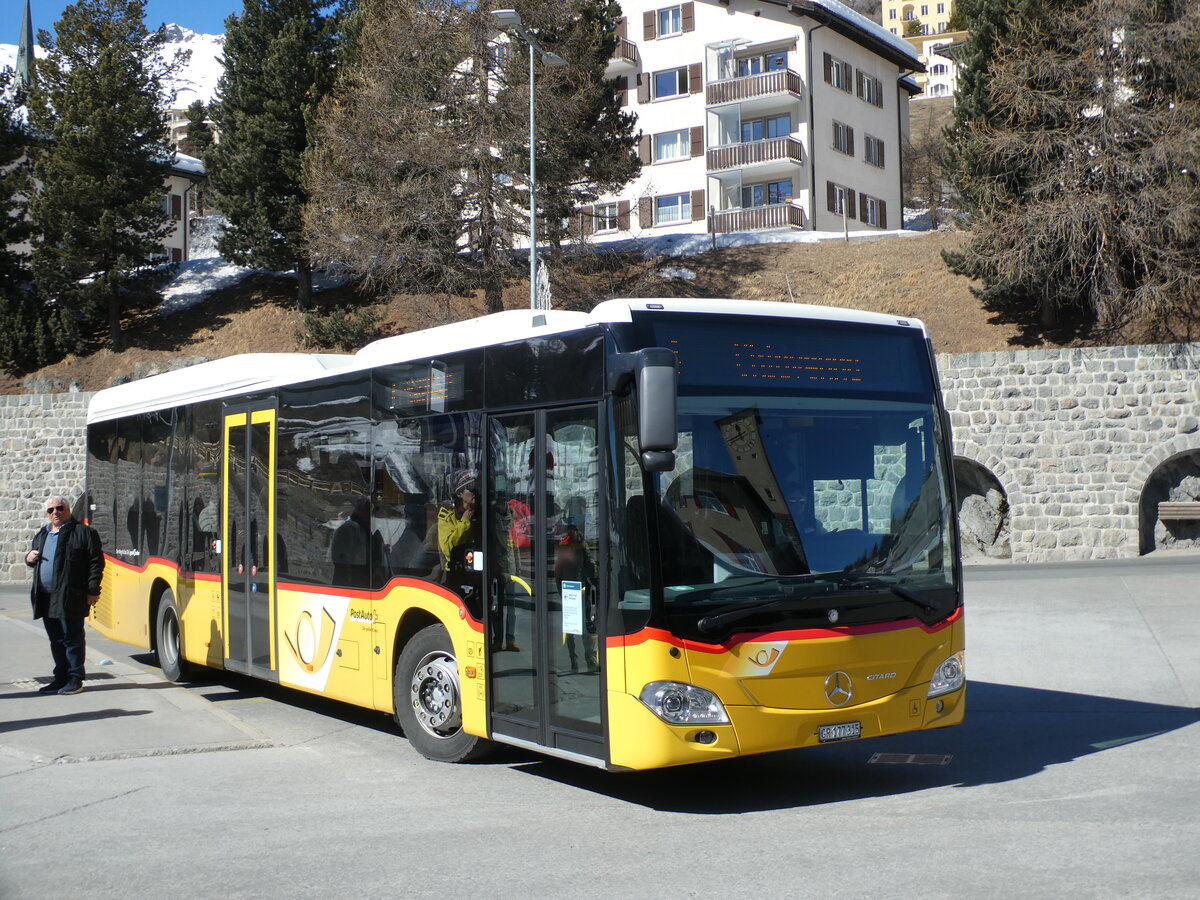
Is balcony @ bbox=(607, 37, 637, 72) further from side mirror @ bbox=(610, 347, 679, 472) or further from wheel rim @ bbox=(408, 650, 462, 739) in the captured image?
side mirror @ bbox=(610, 347, 679, 472)

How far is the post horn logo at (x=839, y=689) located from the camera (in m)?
6.88

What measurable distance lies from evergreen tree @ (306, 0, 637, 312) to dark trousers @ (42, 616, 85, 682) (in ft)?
80.6

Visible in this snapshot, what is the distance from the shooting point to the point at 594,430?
6938mm

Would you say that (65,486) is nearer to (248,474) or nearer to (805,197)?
(248,474)

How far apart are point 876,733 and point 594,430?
7.53 feet

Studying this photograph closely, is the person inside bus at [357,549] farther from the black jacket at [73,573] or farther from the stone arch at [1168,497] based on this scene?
the stone arch at [1168,497]

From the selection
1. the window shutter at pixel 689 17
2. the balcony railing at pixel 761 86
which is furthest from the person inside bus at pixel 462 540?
the window shutter at pixel 689 17

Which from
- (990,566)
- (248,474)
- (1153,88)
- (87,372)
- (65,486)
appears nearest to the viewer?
(248,474)

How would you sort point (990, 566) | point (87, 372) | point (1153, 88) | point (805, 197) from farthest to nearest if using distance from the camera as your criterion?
1. point (805, 197)
2. point (87, 372)
3. point (1153, 88)
4. point (990, 566)

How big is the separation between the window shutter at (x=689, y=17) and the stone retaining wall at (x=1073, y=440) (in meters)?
32.5

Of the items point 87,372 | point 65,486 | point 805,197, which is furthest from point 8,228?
point 805,197

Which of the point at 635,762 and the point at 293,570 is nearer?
the point at 635,762

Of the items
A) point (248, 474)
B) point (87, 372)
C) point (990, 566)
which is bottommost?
point (990, 566)

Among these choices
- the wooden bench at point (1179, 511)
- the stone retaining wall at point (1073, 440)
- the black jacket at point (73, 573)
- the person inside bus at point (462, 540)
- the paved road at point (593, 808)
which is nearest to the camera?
the paved road at point (593, 808)
